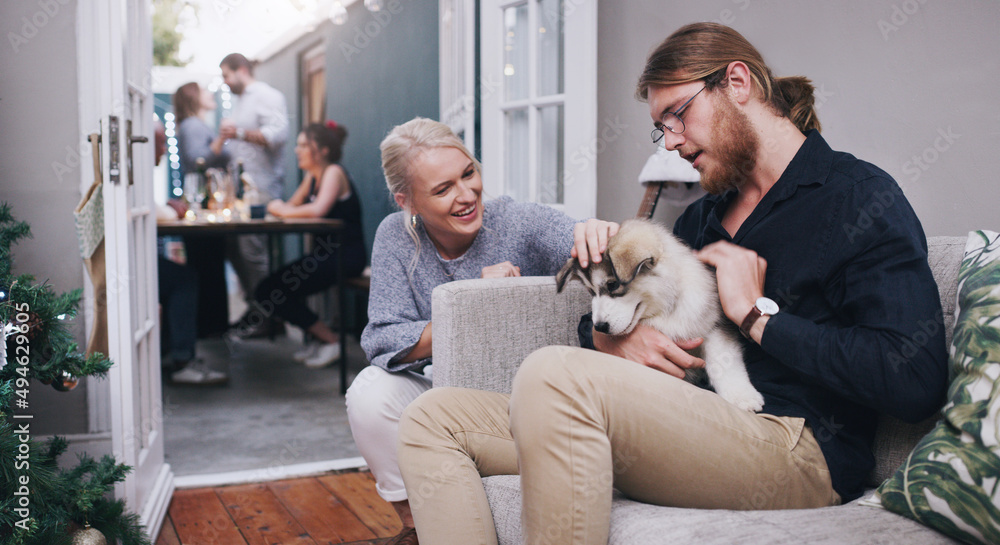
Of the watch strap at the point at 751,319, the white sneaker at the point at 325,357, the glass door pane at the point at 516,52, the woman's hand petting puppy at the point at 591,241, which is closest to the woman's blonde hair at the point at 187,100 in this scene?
the white sneaker at the point at 325,357

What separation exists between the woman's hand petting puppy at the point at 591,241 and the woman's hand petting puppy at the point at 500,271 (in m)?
0.31

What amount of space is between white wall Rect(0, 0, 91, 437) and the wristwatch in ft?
6.44

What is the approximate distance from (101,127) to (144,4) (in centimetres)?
73

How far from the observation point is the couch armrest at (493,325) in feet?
5.16

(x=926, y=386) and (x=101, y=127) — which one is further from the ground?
(x=101, y=127)

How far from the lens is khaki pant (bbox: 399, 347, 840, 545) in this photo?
1103 mm

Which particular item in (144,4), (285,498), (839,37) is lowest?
(285,498)

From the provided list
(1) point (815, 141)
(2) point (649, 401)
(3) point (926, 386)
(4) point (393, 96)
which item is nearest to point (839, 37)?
(1) point (815, 141)

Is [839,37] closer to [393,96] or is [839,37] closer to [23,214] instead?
[23,214]

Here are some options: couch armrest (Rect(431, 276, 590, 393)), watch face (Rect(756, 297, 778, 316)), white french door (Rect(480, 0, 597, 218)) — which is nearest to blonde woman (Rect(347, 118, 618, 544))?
couch armrest (Rect(431, 276, 590, 393))

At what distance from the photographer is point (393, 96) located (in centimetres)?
537

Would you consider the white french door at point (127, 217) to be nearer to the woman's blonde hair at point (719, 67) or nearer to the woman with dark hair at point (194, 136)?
the woman's blonde hair at point (719, 67)

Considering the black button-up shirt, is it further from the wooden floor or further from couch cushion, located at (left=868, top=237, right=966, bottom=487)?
the wooden floor

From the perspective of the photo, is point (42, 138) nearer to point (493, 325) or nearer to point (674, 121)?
point (493, 325)
